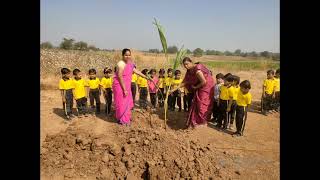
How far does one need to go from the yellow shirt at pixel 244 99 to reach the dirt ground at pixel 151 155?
0.66 meters

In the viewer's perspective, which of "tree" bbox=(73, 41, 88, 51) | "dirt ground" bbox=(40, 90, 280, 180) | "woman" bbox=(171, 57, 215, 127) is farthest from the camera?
"tree" bbox=(73, 41, 88, 51)

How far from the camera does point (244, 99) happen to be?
554 cm

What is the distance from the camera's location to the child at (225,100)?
595 cm

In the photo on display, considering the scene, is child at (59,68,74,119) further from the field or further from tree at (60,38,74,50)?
tree at (60,38,74,50)

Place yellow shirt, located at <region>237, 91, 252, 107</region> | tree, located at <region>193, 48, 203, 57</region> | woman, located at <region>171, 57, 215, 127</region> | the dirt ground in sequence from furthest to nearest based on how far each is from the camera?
tree, located at <region>193, 48, 203, 57</region>, woman, located at <region>171, 57, 215, 127</region>, yellow shirt, located at <region>237, 91, 252, 107</region>, the dirt ground

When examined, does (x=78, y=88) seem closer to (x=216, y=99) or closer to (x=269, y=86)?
→ (x=216, y=99)

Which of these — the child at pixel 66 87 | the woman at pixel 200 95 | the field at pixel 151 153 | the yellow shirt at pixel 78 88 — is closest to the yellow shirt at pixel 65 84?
the child at pixel 66 87

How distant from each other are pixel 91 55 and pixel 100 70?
1785 millimetres

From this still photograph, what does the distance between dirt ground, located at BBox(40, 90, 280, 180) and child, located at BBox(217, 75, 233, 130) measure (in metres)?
0.45

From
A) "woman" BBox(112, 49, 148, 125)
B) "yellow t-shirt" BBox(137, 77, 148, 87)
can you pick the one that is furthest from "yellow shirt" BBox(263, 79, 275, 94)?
"woman" BBox(112, 49, 148, 125)

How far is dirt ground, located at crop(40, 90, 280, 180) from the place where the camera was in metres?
4.18
